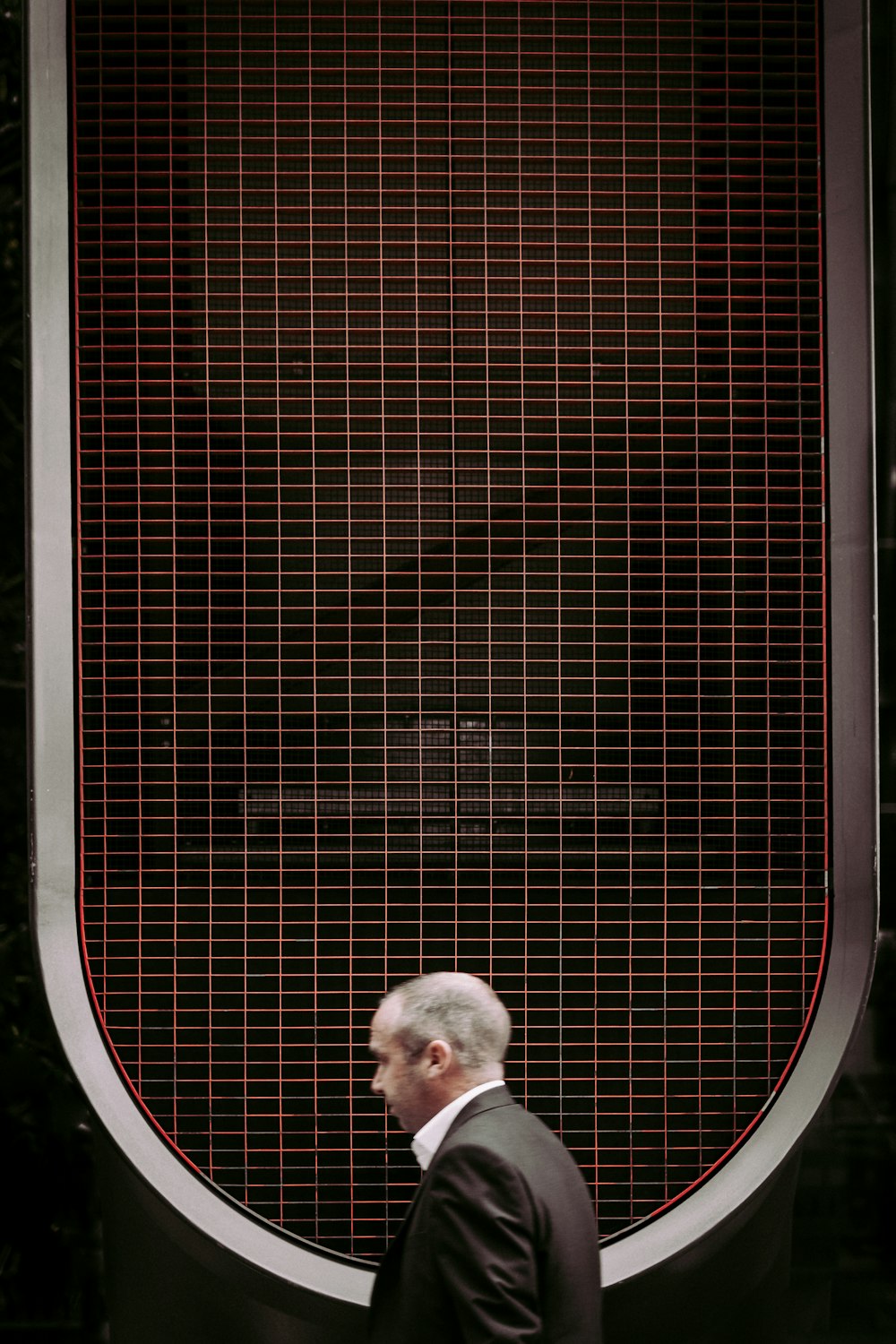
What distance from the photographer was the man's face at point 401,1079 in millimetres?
1713

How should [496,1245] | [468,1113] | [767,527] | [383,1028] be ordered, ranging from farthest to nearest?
[767,527] → [383,1028] → [468,1113] → [496,1245]

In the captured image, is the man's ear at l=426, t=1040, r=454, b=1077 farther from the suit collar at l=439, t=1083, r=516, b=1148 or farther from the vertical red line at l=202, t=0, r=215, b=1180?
the vertical red line at l=202, t=0, r=215, b=1180

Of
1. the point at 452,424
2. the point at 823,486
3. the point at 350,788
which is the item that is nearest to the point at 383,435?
the point at 452,424

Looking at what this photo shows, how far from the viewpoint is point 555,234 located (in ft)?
8.73

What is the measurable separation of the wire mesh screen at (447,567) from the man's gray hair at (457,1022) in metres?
0.92

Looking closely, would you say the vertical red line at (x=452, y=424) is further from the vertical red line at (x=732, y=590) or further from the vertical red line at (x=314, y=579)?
the vertical red line at (x=732, y=590)

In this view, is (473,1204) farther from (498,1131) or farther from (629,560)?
(629,560)

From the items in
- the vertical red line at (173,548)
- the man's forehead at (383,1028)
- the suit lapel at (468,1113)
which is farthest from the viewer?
the vertical red line at (173,548)

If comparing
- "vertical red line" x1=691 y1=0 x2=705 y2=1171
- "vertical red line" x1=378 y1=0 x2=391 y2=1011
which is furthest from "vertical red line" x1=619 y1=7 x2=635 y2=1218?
"vertical red line" x1=378 y1=0 x2=391 y2=1011

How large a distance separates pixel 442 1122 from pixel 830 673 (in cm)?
152

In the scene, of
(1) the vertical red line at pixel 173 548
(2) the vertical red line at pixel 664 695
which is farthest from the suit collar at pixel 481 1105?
(1) the vertical red line at pixel 173 548

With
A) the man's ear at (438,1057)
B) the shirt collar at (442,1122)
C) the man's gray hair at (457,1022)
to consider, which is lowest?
the shirt collar at (442,1122)

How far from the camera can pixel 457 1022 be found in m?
1.70

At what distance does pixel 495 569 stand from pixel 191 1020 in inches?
50.1
